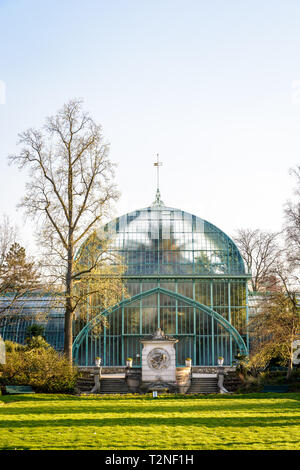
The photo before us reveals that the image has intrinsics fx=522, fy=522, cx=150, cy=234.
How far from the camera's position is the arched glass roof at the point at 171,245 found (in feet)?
109

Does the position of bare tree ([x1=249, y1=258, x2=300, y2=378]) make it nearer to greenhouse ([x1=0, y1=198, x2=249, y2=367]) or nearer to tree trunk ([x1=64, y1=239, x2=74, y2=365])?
greenhouse ([x1=0, y1=198, x2=249, y2=367])

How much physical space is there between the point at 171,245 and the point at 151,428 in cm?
2396

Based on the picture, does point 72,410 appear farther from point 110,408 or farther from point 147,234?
point 147,234

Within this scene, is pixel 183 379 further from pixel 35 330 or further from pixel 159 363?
pixel 35 330

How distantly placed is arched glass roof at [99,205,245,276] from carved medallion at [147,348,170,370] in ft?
25.5

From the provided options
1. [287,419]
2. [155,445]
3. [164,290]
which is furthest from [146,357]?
[155,445]

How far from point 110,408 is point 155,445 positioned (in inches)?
273

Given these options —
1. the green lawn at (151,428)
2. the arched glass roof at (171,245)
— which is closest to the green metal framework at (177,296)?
the arched glass roof at (171,245)

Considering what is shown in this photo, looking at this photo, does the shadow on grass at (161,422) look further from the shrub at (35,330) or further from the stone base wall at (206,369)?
the shrub at (35,330)

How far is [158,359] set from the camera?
25.4 meters

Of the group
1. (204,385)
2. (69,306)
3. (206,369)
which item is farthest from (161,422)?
(206,369)

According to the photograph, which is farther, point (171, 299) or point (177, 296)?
point (171, 299)

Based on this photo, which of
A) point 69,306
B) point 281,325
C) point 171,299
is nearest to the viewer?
point 69,306

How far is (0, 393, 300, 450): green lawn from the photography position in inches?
333
